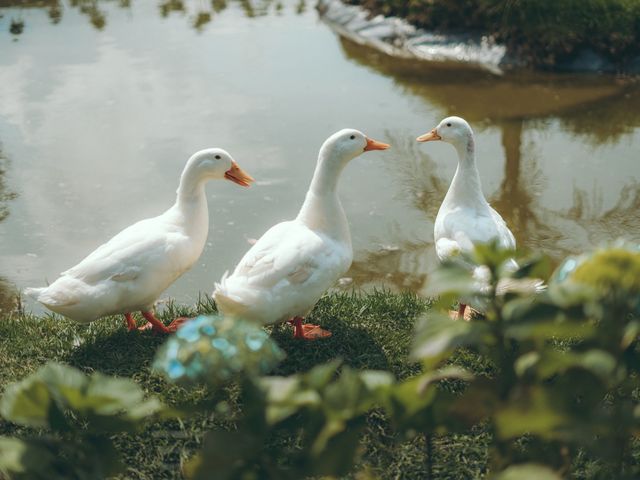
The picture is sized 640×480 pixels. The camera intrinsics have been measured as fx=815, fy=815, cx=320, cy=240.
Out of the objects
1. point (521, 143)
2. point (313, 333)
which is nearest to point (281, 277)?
point (313, 333)

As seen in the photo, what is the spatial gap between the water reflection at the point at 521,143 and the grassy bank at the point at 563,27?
37cm

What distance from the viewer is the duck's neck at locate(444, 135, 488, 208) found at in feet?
13.8

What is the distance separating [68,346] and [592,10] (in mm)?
6518

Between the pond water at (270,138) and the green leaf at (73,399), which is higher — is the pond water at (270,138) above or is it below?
below

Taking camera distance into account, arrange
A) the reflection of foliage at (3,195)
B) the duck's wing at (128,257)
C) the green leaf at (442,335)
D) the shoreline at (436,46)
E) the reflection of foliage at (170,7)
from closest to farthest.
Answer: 1. the green leaf at (442,335)
2. the duck's wing at (128,257)
3. the reflection of foliage at (3,195)
4. the shoreline at (436,46)
5. the reflection of foliage at (170,7)

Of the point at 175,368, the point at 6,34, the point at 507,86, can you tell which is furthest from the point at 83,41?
the point at 175,368

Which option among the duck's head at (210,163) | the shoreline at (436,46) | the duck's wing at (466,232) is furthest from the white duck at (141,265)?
the shoreline at (436,46)

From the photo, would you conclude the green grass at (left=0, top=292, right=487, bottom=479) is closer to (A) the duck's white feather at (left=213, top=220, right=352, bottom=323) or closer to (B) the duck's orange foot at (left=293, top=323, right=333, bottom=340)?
(B) the duck's orange foot at (left=293, top=323, right=333, bottom=340)

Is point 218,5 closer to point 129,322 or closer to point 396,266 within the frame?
point 396,266

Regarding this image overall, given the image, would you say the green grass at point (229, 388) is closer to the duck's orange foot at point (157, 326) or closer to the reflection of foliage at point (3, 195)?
the duck's orange foot at point (157, 326)

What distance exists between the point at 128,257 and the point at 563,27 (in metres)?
5.96

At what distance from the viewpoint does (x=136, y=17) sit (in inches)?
401

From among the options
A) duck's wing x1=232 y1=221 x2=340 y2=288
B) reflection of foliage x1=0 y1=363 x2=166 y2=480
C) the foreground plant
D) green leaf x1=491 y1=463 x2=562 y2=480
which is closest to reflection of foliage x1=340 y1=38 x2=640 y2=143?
duck's wing x1=232 y1=221 x2=340 y2=288

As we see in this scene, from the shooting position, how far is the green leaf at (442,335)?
55.1 inches
